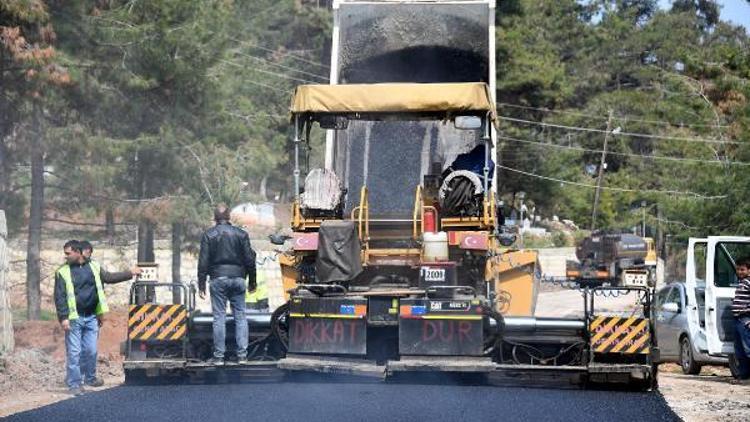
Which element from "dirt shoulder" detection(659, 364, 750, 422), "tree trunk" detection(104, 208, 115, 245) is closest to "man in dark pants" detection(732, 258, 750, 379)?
"dirt shoulder" detection(659, 364, 750, 422)

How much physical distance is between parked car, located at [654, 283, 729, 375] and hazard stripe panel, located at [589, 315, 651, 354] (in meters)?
4.15

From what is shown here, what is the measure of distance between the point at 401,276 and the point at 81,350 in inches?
139

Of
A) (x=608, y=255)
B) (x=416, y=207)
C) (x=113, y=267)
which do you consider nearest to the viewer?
(x=416, y=207)

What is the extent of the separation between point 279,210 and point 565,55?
866 inches

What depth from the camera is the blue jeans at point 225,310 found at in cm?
1229

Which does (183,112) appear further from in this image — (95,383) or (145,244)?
(95,383)

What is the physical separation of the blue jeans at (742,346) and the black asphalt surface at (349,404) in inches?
104

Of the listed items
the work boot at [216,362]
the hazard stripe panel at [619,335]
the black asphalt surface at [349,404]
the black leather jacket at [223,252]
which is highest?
the black leather jacket at [223,252]

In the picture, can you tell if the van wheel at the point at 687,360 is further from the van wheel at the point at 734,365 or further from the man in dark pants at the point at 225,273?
the man in dark pants at the point at 225,273

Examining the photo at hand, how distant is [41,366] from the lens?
15.2 metres

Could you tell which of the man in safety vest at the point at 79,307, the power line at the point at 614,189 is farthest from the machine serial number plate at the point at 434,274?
the power line at the point at 614,189

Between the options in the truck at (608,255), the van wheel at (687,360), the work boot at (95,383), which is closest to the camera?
the work boot at (95,383)

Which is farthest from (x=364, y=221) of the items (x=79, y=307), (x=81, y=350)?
(x=81, y=350)

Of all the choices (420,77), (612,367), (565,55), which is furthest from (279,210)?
(612,367)
